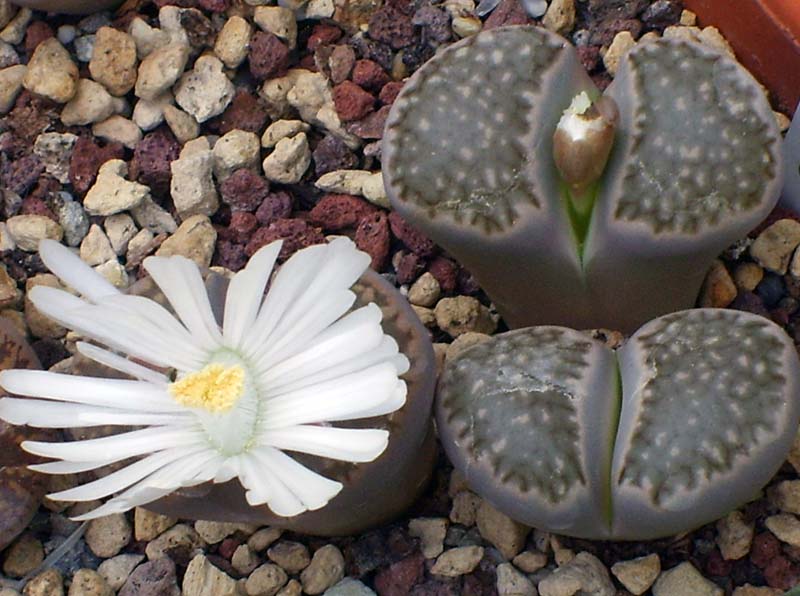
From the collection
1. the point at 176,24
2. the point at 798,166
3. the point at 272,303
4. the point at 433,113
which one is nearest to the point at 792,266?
the point at 798,166

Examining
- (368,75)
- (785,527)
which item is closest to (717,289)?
(785,527)

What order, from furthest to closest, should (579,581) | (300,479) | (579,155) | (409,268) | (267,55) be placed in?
(267,55), (409,268), (579,581), (579,155), (300,479)

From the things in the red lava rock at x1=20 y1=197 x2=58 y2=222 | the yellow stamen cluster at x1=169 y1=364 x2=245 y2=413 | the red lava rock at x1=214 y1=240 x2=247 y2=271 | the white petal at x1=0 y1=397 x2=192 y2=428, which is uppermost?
the yellow stamen cluster at x1=169 y1=364 x2=245 y2=413

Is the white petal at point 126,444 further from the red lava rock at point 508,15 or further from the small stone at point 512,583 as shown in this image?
the red lava rock at point 508,15

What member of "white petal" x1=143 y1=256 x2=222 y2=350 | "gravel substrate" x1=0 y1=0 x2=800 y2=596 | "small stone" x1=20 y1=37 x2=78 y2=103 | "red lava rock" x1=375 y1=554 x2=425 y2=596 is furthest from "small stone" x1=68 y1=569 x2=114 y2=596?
"small stone" x1=20 y1=37 x2=78 y2=103

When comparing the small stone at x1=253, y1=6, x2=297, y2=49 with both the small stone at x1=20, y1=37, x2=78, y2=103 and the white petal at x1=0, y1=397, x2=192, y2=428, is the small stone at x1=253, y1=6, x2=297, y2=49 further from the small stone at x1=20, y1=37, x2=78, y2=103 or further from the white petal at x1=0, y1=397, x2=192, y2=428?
the white petal at x1=0, y1=397, x2=192, y2=428

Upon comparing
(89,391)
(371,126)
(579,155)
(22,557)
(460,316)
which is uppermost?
(579,155)

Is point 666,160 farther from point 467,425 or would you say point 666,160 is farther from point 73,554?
point 73,554

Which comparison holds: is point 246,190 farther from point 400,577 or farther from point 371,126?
point 400,577
